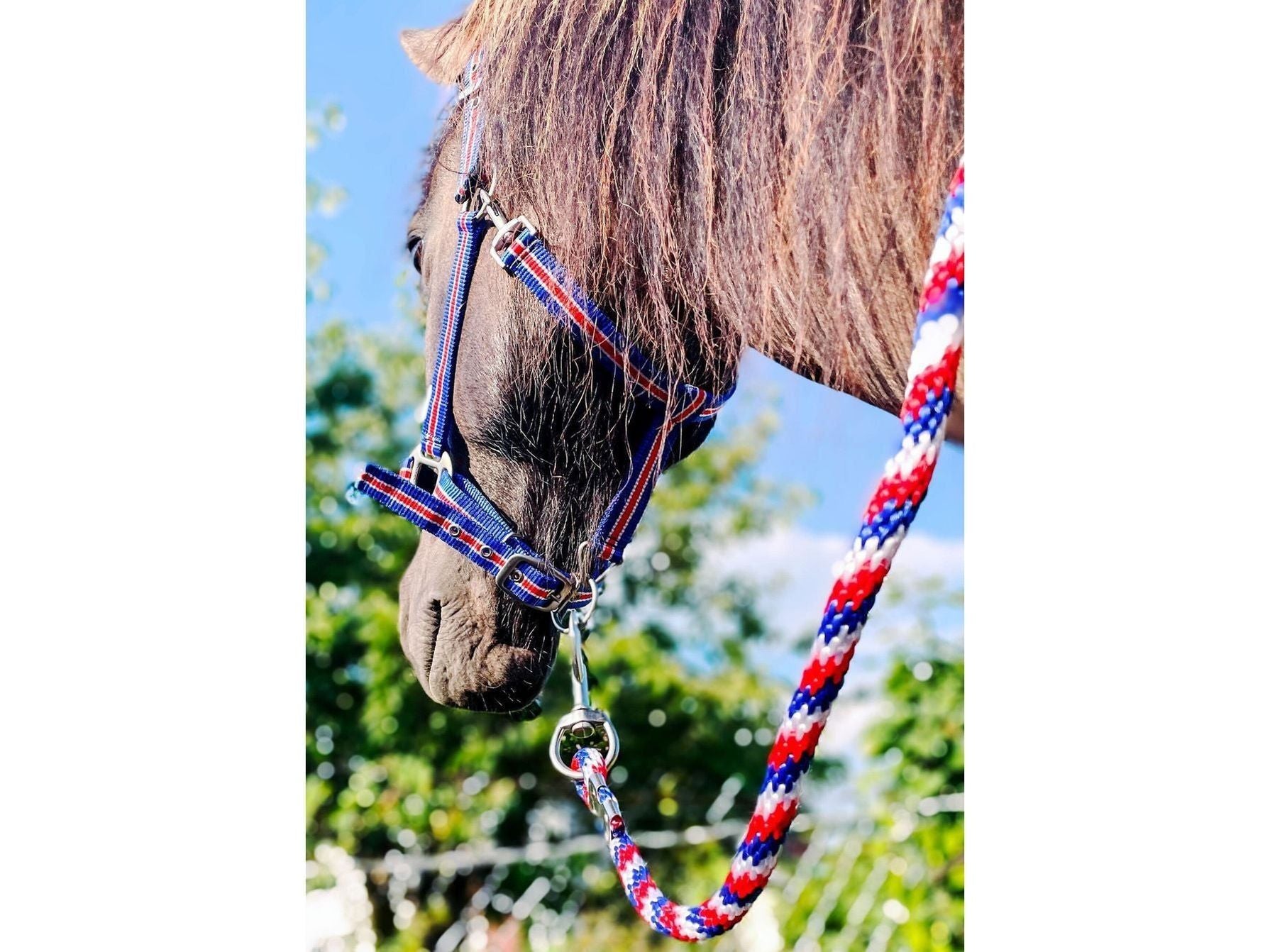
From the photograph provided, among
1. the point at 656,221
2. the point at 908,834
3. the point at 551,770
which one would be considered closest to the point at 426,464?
the point at 656,221

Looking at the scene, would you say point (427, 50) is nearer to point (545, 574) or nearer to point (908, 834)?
point (545, 574)

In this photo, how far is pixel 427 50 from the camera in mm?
948

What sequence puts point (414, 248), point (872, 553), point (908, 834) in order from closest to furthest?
point (872, 553) → point (414, 248) → point (908, 834)

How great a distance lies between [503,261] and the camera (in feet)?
2.57

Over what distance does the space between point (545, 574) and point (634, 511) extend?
0.27 ft

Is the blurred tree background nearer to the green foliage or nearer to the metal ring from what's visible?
the green foliage

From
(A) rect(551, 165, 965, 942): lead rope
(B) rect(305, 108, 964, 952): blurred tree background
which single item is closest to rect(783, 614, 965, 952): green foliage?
(B) rect(305, 108, 964, 952): blurred tree background

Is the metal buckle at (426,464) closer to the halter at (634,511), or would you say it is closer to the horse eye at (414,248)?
the halter at (634,511)

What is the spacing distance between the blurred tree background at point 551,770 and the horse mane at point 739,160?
1365 mm

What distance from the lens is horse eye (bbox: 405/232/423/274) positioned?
927 mm
